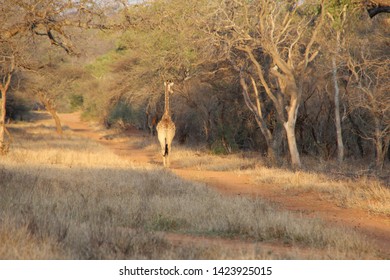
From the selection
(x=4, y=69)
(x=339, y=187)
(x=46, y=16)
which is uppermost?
(x=46, y=16)

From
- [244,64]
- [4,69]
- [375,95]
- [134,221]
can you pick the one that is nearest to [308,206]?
[134,221]

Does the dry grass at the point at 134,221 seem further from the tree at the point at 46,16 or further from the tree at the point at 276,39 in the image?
the tree at the point at 276,39

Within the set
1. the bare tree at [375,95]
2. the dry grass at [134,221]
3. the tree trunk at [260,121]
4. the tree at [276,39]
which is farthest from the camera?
the tree trunk at [260,121]

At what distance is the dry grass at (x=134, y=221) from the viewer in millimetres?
5691

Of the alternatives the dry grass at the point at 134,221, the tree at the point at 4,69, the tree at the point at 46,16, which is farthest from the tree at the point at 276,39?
the tree at the point at 4,69

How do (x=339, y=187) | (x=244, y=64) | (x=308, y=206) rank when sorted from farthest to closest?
1. (x=244, y=64)
2. (x=339, y=187)
3. (x=308, y=206)

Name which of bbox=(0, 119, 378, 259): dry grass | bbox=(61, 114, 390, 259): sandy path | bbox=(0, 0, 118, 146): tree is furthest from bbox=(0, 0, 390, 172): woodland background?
bbox=(0, 119, 378, 259): dry grass

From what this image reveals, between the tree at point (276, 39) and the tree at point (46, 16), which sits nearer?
the tree at point (46, 16)

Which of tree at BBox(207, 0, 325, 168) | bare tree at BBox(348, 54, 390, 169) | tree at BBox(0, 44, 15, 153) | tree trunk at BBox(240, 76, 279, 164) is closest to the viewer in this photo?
tree at BBox(0, 44, 15, 153)

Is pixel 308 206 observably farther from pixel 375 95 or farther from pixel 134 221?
pixel 375 95

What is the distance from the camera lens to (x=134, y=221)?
25.7ft

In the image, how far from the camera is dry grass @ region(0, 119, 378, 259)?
569cm

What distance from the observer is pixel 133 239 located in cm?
598

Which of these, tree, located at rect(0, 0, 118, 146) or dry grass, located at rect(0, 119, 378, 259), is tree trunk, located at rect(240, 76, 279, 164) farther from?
tree, located at rect(0, 0, 118, 146)
